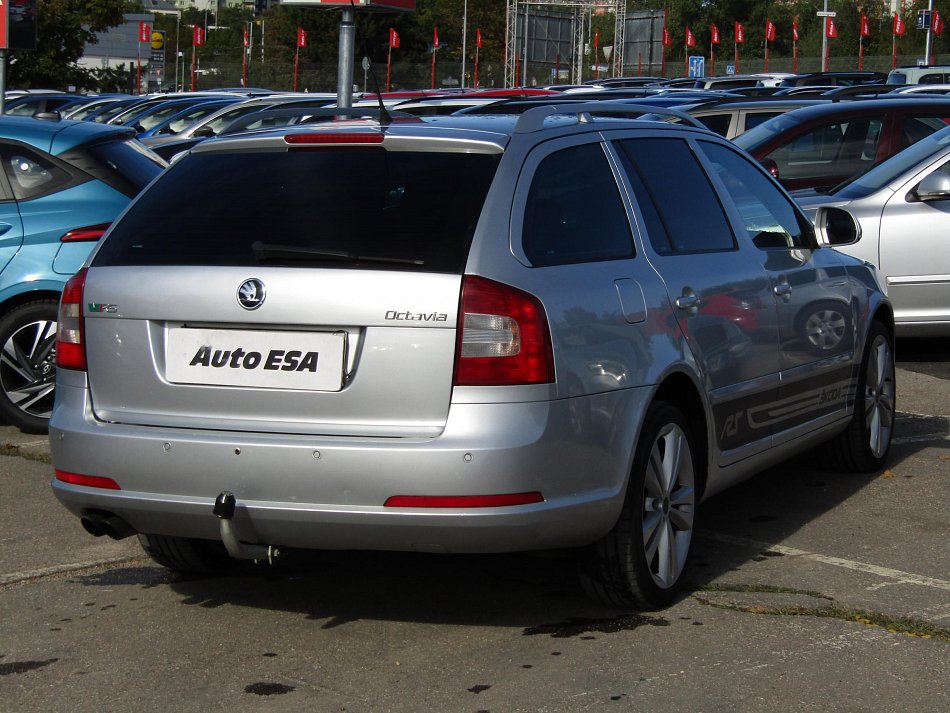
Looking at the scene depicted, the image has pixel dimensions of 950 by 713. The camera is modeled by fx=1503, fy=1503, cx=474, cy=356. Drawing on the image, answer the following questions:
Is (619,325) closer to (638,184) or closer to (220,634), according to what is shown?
(638,184)

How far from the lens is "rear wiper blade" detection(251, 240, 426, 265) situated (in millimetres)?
4328

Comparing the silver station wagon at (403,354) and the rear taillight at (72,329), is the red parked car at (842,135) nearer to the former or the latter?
the silver station wagon at (403,354)

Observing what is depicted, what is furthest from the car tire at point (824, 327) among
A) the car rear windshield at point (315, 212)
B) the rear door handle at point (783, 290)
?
the car rear windshield at point (315, 212)

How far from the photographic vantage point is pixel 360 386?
4273 mm

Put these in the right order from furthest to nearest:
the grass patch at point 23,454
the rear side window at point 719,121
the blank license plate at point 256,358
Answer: the rear side window at point 719,121
the grass patch at point 23,454
the blank license plate at point 256,358

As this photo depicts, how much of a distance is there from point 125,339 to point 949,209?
278 inches

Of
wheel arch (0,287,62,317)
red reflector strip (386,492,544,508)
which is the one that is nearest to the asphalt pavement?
red reflector strip (386,492,544,508)

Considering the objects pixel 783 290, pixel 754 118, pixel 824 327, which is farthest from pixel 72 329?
pixel 754 118

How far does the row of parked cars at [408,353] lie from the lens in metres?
4.24

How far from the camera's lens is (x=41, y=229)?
26.4 ft

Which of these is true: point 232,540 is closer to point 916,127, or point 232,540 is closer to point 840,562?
point 840,562

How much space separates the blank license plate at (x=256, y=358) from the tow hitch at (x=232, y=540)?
0.34 m

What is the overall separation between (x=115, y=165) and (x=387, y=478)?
479cm

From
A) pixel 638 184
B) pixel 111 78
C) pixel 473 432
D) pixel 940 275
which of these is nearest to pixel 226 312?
pixel 473 432
